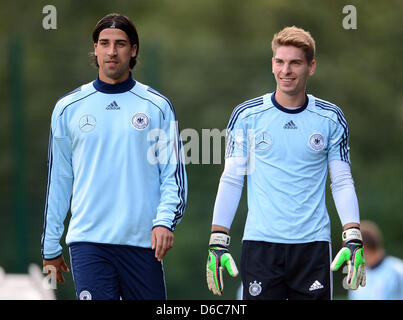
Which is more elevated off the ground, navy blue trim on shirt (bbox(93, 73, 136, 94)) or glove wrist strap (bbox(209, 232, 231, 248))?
navy blue trim on shirt (bbox(93, 73, 136, 94))

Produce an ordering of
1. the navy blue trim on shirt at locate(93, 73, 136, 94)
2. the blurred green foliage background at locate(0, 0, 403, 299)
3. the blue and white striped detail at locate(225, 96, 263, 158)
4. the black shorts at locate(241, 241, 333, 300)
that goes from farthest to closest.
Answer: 1. the blurred green foliage background at locate(0, 0, 403, 299)
2. the blue and white striped detail at locate(225, 96, 263, 158)
3. the navy blue trim on shirt at locate(93, 73, 136, 94)
4. the black shorts at locate(241, 241, 333, 300)

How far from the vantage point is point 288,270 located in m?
6.23

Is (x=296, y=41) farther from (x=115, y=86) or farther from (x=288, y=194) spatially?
(x=115, y=86)

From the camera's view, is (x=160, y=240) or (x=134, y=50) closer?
→ (x=160, y=240)

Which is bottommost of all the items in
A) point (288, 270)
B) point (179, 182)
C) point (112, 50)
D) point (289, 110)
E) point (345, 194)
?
point (288, 270)

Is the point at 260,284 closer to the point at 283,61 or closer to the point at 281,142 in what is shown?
the point at 281,142

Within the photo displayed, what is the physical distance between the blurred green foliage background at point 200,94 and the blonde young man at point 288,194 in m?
5.21

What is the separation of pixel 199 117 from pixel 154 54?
52.1 inches

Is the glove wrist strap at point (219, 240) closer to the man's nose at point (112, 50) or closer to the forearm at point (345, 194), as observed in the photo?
the forearm at point (345, 194)

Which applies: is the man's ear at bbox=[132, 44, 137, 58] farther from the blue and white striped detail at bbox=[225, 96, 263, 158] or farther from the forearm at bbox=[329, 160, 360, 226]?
the forearm at bbox=[329, 160, 360, 226]

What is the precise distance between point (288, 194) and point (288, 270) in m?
0.50

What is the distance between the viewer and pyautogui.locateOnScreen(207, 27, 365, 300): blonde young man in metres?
6.20

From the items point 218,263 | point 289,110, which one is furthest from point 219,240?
point 289,110

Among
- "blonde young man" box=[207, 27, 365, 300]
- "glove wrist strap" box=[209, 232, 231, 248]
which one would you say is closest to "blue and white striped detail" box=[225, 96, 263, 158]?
"blonde young man" box=[207, 27, 365, 300]
